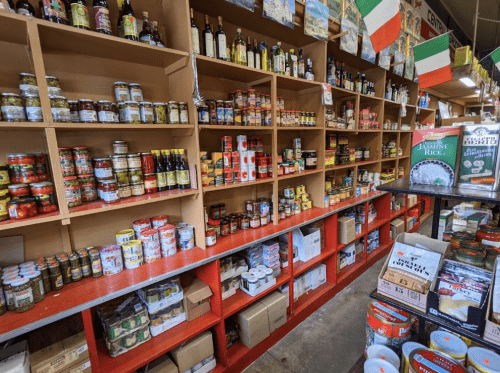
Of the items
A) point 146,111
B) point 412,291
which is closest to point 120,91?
point 146,111

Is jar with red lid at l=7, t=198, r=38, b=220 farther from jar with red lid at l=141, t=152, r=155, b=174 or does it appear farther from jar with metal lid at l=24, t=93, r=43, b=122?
jar with red lid at l=141, t=152, r=155, b=174

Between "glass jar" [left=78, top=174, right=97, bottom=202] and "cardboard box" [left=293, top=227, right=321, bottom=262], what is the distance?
1.63m

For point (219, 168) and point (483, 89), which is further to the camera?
point (483, 89)

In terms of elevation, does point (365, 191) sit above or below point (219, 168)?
below

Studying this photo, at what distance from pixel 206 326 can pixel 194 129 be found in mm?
1258

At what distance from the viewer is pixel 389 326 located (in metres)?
1.12

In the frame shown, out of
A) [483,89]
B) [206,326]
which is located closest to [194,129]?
[206,326]

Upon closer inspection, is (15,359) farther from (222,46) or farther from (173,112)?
(222,46)

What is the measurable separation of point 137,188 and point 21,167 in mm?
521

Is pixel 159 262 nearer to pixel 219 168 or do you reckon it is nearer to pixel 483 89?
pixel 219 168

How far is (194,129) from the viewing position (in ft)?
5.14

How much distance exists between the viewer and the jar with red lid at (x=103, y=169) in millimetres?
1378

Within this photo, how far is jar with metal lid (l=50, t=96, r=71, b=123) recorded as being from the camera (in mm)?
1166

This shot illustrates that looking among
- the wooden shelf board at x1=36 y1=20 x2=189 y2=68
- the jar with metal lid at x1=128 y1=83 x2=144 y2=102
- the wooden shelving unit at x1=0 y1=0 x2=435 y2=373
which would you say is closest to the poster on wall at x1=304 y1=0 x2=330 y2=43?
the wooden shelving unit at x1=0 y1=0 x2=435 y2=373
